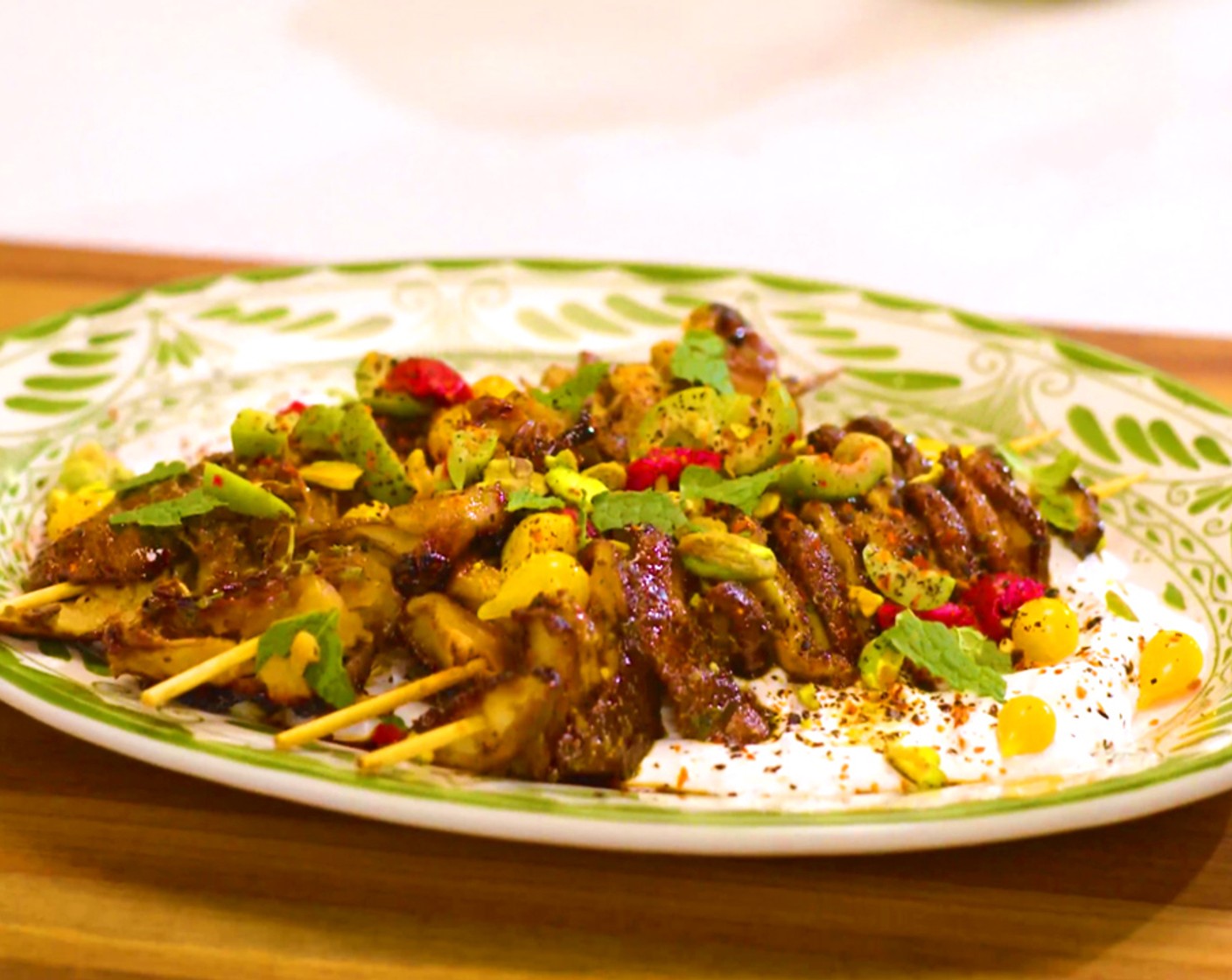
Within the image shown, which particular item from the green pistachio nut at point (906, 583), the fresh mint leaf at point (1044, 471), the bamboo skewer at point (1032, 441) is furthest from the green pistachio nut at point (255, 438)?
the bamboo skewer at point (1032, 441)

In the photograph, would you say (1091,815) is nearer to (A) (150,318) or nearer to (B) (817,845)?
(B) (817,845)

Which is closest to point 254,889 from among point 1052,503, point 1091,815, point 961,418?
point 1091,815

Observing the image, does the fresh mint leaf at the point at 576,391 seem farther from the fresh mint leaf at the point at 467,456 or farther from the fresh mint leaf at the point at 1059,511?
the fresh mint leaf at the point at 1059,511

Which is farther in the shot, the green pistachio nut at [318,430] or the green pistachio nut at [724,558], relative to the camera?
the green pistachio nut at [318,430]

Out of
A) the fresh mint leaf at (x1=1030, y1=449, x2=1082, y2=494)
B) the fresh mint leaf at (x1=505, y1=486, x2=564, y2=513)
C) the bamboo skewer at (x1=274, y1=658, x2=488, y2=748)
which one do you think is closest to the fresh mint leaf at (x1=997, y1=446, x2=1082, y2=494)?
the fresh mint leaf at (x1=1030, y1=449, x2=1082, y2=494)

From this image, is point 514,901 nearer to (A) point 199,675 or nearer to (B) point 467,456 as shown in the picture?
(A) point 199,675

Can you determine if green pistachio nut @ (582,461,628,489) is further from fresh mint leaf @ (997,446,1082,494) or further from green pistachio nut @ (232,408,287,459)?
fresh mint leaf @ (997,446,1082,494)
